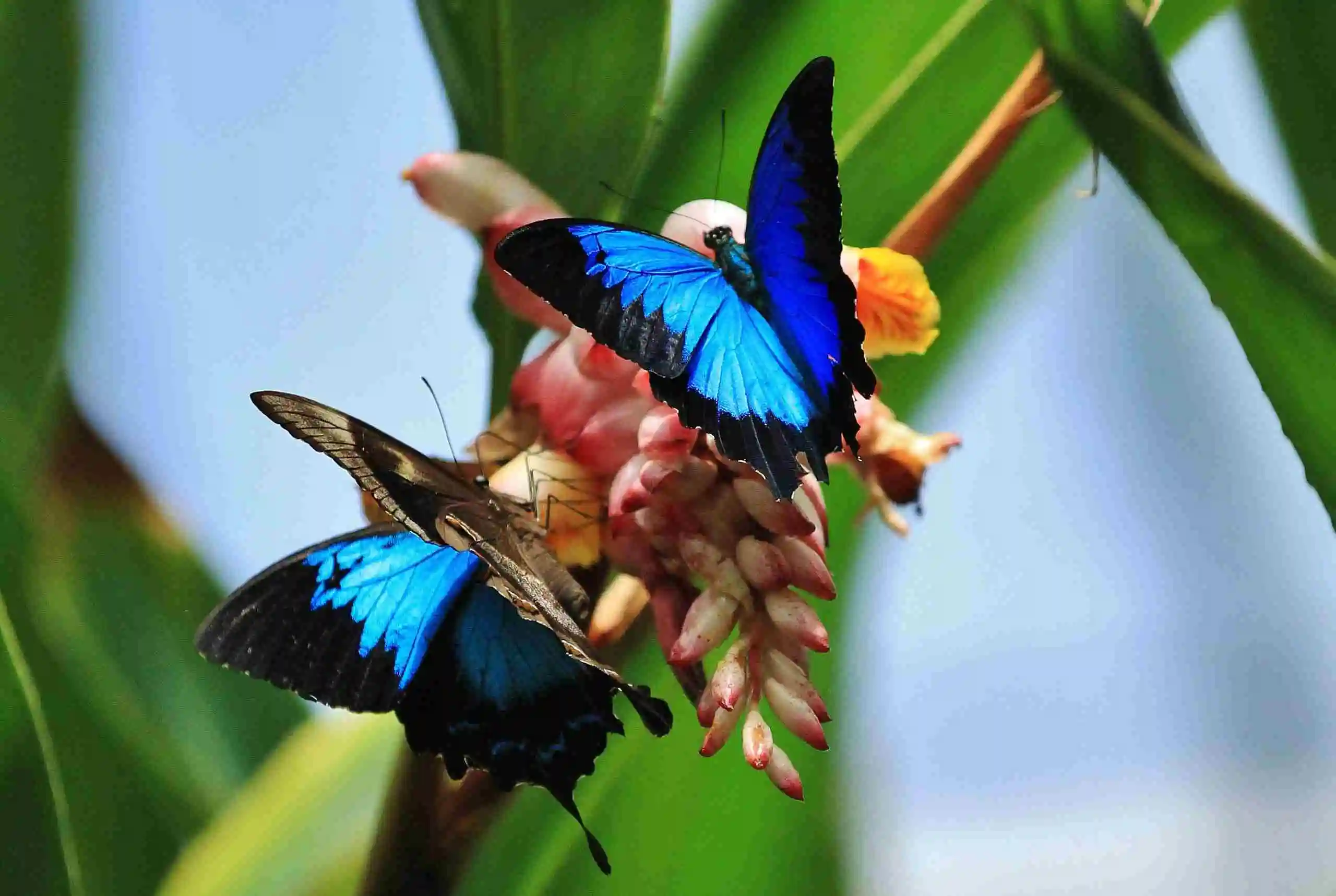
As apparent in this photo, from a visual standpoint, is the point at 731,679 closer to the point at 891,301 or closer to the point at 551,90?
Result: the point at 891,301

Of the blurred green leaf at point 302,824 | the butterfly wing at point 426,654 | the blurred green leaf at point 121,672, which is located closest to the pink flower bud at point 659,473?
the butterfly wing at point 426,654

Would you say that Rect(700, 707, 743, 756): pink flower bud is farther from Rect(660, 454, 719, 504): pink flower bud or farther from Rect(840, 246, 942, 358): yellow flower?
Rect(840, 246, 942, 358): yellow flower

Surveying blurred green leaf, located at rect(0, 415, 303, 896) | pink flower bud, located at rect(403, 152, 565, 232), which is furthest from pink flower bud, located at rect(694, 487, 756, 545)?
blurred green leaf, located at rect(0, 415, 303, 896)

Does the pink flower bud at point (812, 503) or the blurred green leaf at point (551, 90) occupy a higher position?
the blurred green leaf at point (551, 90)

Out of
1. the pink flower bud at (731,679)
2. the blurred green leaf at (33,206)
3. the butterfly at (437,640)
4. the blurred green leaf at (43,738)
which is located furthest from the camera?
the blurred green leaf at (33,206)

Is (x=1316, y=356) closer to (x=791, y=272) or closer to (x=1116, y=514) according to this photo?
(x=1116, y=514)

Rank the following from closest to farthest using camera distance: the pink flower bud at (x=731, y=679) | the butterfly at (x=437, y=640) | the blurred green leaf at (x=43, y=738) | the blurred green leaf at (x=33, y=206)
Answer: the pink flower bud at (x=731, y=679), the butterfly at (x=437, y=640), the blurred green leaf at (x=43, y=738), the blurred green leaf at (x=33, y=206)

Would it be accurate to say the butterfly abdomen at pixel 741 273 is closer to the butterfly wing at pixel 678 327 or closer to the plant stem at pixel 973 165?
the butterfly wing at pixel 678 327
